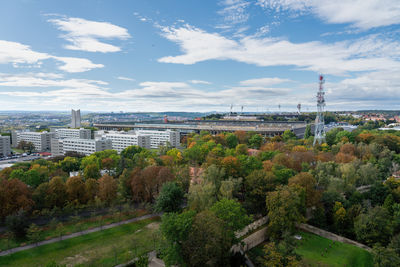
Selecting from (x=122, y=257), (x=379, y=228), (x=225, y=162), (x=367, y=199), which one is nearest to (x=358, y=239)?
(x=379, y=228)

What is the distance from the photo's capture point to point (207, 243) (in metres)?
18.0

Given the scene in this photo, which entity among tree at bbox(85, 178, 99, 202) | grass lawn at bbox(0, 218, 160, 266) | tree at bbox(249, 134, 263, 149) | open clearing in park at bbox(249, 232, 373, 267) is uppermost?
tree at bbox(249, 134, 263, 149)

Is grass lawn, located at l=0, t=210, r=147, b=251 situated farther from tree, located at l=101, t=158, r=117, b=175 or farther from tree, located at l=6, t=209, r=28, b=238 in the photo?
tree, located at l=101, t=158, r=117, b=175

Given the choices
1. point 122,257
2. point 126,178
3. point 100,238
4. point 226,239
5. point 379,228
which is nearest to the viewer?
point 226,239

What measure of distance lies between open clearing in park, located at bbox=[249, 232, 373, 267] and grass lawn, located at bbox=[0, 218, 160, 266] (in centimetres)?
1001

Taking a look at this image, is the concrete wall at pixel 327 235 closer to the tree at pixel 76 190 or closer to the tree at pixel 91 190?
the tree at pixel 91 190

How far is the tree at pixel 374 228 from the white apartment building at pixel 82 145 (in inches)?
2335

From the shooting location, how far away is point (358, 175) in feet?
122

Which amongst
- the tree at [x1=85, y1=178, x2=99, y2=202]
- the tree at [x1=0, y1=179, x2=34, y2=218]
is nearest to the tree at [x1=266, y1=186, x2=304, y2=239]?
the tree at [x1=85, y1=178, x2=99, y2=202]

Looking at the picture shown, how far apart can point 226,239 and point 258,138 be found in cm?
4863

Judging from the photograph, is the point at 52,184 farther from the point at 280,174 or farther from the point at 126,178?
the point at 280,174

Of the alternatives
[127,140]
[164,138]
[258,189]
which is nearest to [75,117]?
[127,140]

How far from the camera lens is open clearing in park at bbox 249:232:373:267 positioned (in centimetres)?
2189

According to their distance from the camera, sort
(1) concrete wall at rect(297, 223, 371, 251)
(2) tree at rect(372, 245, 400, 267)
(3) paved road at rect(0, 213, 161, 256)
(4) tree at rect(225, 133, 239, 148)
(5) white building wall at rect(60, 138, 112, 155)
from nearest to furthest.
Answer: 1. (2) tree at rect(372, 245, 400, 267)
2. (3) paved road at rect(0, 213, 161, 256)
3. (1) concrete wall at rect(297, 223, 371, 251)
4. (4) tree at rect(225, 133, 239, 148)
5. (5) white building wall at rect(60, 138, 112, 155)
